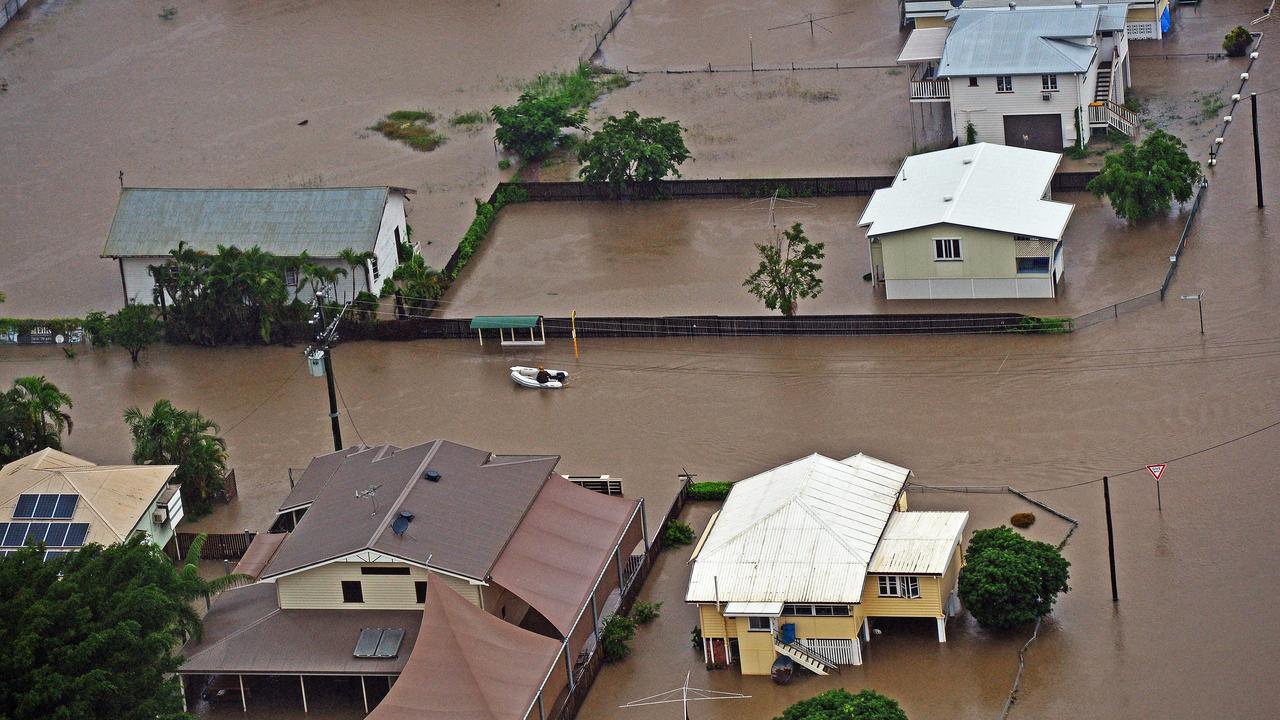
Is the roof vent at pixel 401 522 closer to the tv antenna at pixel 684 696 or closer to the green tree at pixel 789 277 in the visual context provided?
the tv antenna at pixel 684 696

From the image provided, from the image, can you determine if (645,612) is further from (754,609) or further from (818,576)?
(818,576)

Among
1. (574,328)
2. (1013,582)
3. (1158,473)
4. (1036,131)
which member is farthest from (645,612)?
(1036,131)

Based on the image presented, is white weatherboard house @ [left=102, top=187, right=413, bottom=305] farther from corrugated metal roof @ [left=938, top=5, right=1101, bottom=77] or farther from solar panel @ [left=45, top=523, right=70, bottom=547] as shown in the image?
corrugated metal roof @ [left=938, top=5, right=1101, bottom=77]

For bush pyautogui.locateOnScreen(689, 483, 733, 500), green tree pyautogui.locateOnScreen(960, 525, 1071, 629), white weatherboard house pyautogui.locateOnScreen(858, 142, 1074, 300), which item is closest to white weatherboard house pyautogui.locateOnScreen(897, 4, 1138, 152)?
white weatherboard house pyautogui.locateOnScreen(858, 142, 1074, 300)

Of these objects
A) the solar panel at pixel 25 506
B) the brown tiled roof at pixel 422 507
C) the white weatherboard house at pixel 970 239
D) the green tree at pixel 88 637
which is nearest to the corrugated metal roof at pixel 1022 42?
the white weatherboard house at pixel 970 239

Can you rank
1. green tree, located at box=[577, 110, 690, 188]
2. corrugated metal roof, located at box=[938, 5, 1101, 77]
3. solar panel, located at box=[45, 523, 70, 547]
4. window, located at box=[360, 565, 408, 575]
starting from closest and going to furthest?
window, located at box=[360, 565, 408, 575]
solar panel, located at box=[45, 523, 70, 547]
corrugated metal roof, located at box=[938, 5, 1101, 77]
green tree, located at box=[577, 110, 690, 188]

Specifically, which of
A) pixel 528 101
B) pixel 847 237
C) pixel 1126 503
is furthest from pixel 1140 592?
pixel 528 101
